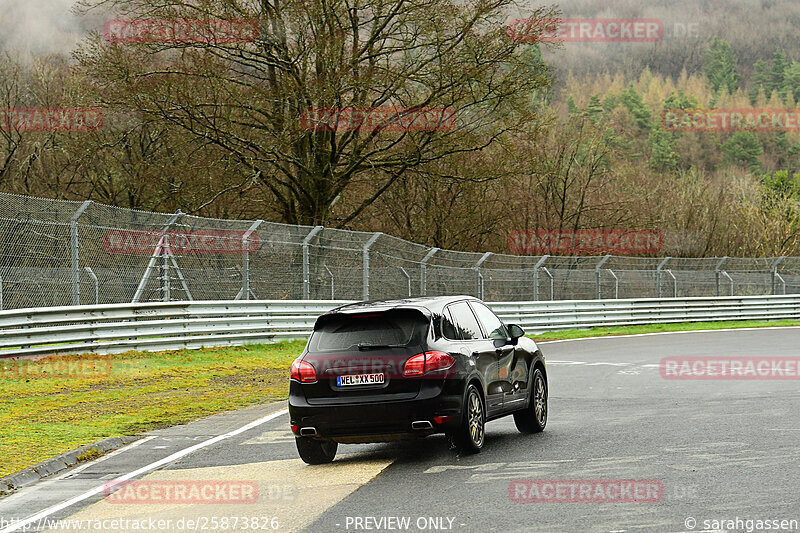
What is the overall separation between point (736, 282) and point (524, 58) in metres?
13.6

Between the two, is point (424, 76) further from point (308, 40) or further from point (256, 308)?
point (256, 308)

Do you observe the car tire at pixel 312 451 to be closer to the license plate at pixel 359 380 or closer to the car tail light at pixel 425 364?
the license plate at pixel 359 380

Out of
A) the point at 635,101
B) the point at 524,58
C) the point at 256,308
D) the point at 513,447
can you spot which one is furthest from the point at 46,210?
the point at 635,101

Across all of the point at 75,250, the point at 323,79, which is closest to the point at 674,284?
the point at 323,79

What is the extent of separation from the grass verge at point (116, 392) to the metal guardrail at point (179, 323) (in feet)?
1.09

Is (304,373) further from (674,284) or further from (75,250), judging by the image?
(674,284)

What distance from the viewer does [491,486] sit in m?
7.80

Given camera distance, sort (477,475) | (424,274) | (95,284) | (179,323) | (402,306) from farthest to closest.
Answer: (424,274) → (179,323) → (95,284) → (402,306) → (477,475)

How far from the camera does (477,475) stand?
8.30 m

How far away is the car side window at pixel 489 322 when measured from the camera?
34.4 ft

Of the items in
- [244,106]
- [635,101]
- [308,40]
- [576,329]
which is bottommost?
[576,329]

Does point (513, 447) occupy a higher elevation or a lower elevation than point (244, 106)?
lower

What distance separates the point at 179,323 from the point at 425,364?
1277cm

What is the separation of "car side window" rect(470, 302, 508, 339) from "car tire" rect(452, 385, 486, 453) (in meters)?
1.06
